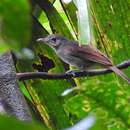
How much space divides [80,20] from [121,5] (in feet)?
2.94

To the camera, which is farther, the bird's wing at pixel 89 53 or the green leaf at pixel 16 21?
the bird's wing at pixel 89 53

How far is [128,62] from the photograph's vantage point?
1.56 m

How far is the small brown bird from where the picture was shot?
3146 millimetres

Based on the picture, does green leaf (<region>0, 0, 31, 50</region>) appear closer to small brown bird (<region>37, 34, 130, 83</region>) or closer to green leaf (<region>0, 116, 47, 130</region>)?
green leaf (<region>0, 116, 47, 130</region>)

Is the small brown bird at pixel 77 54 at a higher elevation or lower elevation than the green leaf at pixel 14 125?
lower

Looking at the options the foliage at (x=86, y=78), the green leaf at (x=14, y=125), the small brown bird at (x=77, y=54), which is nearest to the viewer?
the green leaf at (x=14, y=125)

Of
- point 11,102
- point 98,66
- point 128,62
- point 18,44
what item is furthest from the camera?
point 98,66

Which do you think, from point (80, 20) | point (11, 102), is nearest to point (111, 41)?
point (80, 20)

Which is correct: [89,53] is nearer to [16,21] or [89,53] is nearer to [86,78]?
[86,78]

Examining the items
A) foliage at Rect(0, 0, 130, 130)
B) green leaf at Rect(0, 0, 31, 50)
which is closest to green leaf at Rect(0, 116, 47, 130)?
green leaf at Rect(0, 0, 31, 50)

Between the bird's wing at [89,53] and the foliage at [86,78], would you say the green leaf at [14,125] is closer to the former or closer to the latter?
the foliage at [86,78]

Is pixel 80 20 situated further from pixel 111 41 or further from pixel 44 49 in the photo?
pixel 44 49

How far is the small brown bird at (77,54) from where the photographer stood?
3146mm

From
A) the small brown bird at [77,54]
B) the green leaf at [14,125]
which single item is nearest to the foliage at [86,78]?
the green leaf at [14,125]
